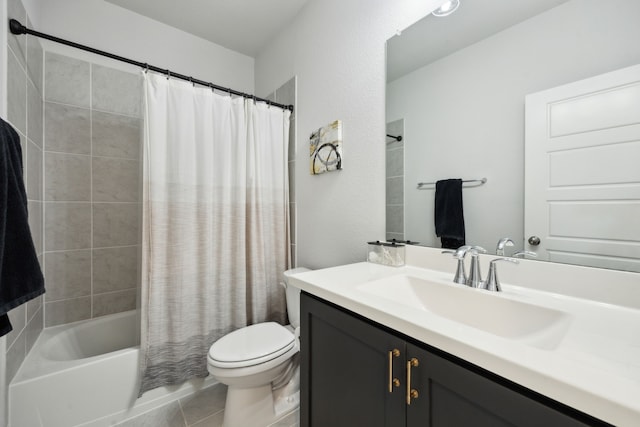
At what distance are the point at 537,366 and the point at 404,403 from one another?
1.05 feet

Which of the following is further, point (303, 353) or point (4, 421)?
point (4, 421)

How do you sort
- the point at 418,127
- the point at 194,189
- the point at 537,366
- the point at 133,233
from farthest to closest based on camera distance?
the point at 133,233, the point at 194,189, the point at 418,127, the point at 537,366

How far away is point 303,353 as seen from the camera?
3.10 feet

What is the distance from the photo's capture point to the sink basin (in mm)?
642

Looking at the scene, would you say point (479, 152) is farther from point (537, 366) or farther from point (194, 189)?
point (194, 189)

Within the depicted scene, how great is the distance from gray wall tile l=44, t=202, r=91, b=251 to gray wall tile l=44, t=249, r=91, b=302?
5cm

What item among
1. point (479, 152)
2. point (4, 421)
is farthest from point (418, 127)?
point (4, 421)

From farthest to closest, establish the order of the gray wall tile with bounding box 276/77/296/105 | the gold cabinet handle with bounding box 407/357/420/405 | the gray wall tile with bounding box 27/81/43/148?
the gray wall tile with bounding box 276/77/296/105 < the gray wall tile with bounding box 27/81/43/148 < the gold cabinet handle with bounding box 407/357/420/405

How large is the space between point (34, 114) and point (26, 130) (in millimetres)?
207

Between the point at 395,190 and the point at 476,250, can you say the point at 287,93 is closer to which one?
the point at 395,190

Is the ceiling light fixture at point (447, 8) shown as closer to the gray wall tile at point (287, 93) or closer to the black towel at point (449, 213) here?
the black towel at point (449, 213)

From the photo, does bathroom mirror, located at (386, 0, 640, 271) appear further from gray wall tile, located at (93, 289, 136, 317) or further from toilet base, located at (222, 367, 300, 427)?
gray wall tile, located at (93, 289, 136, 317)

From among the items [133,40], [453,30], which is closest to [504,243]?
[453,30]

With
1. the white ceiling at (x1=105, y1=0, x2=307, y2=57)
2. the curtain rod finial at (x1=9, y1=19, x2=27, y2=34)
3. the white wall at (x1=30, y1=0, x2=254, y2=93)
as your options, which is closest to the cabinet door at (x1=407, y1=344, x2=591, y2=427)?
the curtain rod finial at (x1=9, y1=19, x2=27, y2=34)
